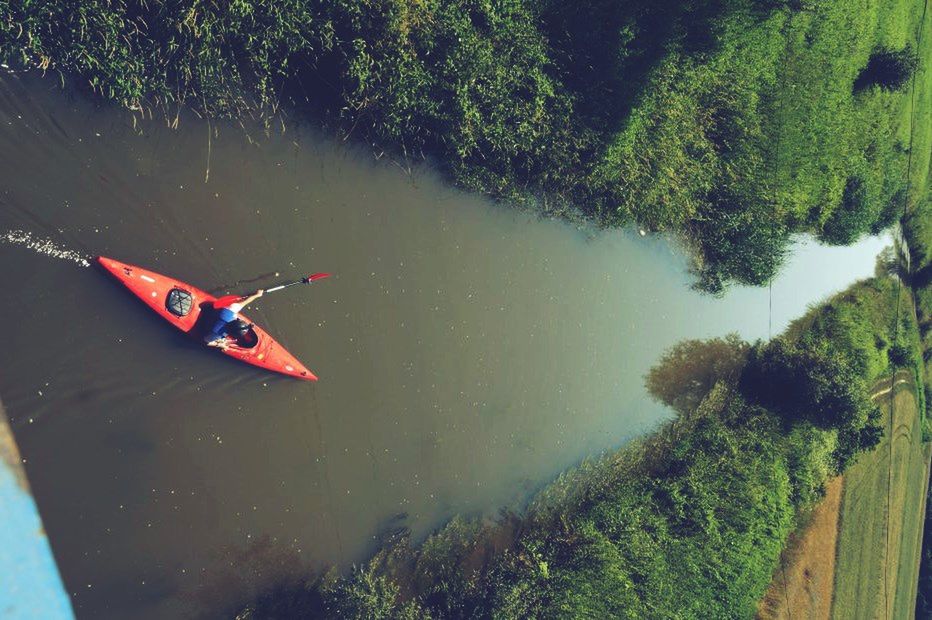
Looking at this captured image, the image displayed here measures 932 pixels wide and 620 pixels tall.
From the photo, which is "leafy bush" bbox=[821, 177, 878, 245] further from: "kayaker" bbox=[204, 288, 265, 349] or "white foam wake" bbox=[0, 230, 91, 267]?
"white foam wake" bbox=[0, 230, 91, 267]

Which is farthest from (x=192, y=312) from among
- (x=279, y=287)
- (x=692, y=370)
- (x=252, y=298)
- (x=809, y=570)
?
(x=809, y=570)

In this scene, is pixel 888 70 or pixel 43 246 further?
pixel 888 70

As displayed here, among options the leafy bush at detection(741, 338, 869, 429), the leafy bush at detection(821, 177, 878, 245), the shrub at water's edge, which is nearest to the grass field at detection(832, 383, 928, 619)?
the shrub at water's edge

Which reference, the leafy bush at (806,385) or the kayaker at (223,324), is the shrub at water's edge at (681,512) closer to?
the leafy bush at (806,385)

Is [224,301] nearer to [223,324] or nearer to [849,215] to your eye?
[223,324]

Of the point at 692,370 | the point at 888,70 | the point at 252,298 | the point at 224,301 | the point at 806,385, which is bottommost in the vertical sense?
the point at 224,301
